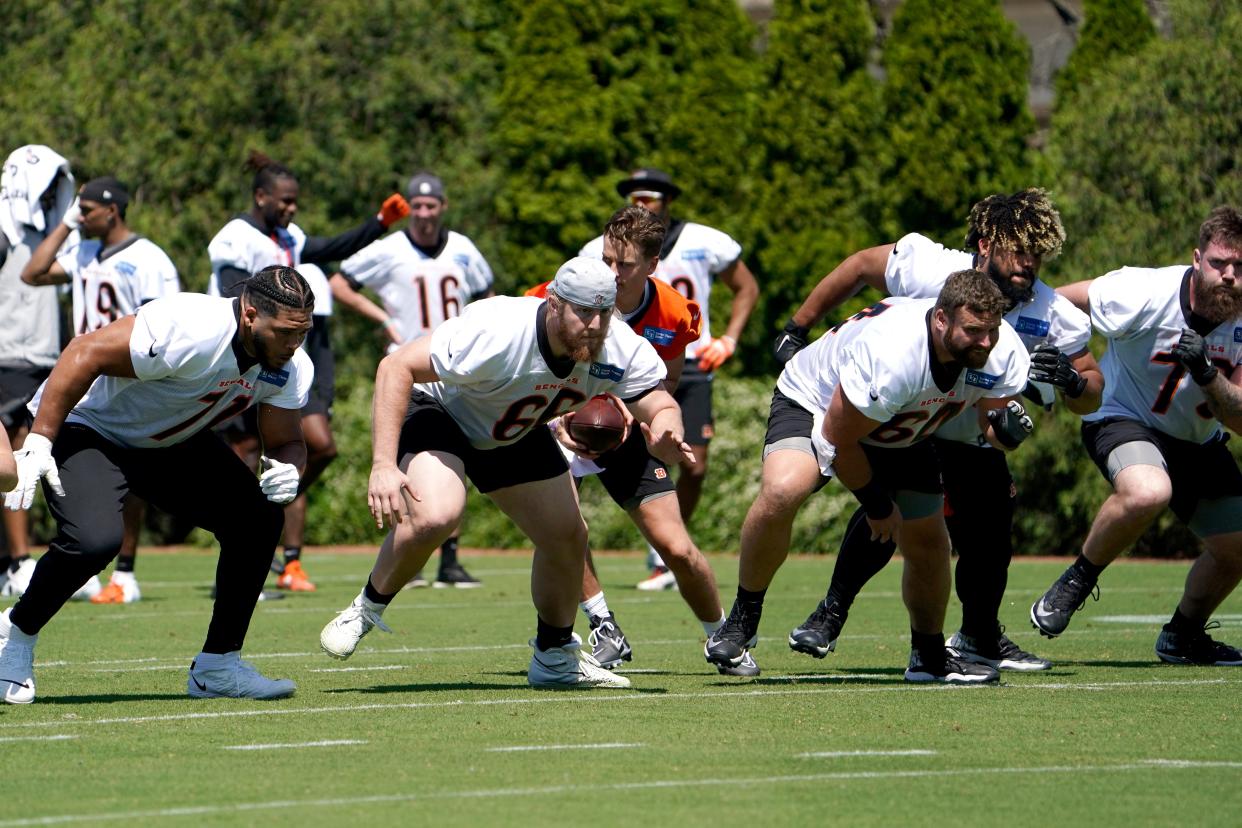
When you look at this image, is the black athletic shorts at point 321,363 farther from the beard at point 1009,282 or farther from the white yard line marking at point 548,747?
the white yard line marking at point 548,747

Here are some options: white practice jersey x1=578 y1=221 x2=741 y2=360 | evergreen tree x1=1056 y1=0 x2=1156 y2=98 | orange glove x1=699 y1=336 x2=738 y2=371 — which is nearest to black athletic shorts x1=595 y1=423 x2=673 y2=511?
orange glove x1=699 y1=336 x2=738 y2=371

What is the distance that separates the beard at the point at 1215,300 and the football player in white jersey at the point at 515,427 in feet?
7.71

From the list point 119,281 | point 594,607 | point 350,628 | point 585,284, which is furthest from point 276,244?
point 585,284

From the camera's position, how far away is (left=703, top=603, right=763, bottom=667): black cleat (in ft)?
26.0

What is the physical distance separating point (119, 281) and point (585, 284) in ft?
17.8

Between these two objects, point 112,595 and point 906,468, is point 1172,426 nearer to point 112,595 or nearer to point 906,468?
point 906,468

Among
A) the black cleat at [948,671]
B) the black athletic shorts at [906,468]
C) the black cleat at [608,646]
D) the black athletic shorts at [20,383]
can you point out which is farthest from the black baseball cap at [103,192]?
the black cleat at [948,671]

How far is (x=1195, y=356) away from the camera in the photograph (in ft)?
26.0

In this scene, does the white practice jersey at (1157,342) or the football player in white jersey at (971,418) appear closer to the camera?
the football player in white jersey at (971,418)

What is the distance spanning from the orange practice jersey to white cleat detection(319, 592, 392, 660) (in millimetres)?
1613

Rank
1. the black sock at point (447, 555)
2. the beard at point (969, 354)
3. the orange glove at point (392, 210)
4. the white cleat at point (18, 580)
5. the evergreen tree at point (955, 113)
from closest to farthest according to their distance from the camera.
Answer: the beard at point (969, 354)
the white cleat at point (18, 580)
the orange glove at point (392, 210)
the black sock at point (447, 555)
the evergreen tree at point (955, 113)

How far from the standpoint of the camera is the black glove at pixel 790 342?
8445 millimetres

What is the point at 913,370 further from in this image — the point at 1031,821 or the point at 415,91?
the point at 415,91

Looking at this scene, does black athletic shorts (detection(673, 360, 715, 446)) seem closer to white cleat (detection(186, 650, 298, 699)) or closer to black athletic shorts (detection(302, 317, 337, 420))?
Result: black athletic shorts (detection(302, 317, 337, 420))
